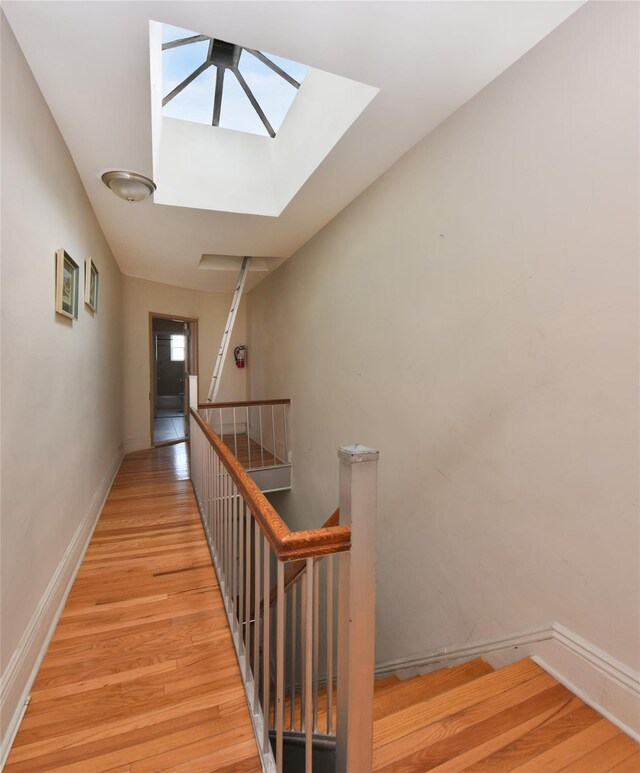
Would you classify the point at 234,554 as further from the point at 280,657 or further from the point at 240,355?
Result: the point at 240,355

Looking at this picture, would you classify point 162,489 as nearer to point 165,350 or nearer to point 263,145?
point 263,145

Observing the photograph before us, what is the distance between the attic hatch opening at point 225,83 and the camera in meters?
2.37

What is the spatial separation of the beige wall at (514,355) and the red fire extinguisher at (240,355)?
402cm

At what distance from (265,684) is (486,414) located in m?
1.41

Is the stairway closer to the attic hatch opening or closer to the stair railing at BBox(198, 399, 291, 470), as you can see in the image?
the stair railing at BBox(198, 399, 291, 470)

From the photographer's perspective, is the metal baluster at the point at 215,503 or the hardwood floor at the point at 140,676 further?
the metal baluster at the point at 215,503

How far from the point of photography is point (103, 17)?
1.41 metres

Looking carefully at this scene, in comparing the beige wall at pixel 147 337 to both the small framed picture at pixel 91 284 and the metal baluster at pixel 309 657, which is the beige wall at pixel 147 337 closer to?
the small framed picture at pixel 91 284

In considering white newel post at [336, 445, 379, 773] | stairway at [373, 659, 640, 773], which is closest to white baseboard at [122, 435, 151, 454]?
stairway at [373, 659, 640, 773]

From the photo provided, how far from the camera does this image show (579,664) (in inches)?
55.9

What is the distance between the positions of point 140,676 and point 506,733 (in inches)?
56.3

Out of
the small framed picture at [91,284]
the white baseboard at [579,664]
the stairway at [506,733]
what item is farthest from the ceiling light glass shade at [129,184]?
the white baseboard at [579,664]

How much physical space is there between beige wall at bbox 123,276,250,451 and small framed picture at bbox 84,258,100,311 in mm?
2302

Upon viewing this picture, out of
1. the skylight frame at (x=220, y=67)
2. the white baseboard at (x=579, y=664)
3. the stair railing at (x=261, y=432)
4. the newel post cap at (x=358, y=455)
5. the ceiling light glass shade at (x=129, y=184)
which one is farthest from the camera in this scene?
the stair railing at (x=261, y=432)
